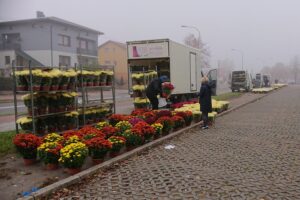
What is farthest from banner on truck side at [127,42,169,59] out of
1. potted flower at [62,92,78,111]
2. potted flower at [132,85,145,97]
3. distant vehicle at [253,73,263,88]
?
distant vehicle at [253,73,263,88]

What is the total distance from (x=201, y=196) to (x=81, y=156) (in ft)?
7.72

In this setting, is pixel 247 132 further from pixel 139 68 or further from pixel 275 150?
pixel 139 68

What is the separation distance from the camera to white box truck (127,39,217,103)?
64.3 ft

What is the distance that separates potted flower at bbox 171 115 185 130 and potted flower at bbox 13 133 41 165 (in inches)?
184

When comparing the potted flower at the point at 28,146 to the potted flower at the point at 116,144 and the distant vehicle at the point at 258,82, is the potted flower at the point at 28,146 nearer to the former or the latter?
the potted flower at the point at 116,144

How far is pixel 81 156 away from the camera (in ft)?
22.5

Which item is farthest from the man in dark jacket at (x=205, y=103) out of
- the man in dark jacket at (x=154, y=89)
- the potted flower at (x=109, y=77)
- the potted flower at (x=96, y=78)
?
the potted flower at (x=96, y=78)

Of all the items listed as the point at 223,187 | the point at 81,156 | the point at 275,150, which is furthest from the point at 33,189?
the point at 275,150

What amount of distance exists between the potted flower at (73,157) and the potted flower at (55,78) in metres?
3.96

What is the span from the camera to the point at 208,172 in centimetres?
702

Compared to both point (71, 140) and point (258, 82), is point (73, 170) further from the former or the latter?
point (258, 82)

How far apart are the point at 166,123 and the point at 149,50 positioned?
925 cm

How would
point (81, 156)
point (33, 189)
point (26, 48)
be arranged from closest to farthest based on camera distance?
point (33, 189) → point (81, 156) → point (26, 48)

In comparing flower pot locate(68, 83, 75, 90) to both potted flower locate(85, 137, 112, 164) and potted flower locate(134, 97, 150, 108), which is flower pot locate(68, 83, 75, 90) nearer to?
potted flower locate(85, 137, 112, 164)
